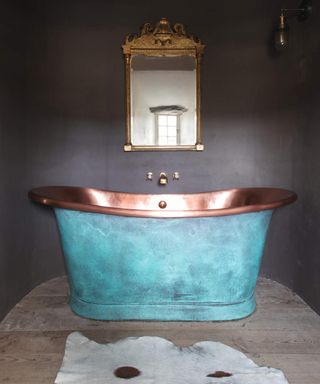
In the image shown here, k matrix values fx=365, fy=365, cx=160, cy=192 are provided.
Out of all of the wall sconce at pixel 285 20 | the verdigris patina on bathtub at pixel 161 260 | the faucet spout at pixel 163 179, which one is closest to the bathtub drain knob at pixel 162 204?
the faucet spout at pixel 163 179

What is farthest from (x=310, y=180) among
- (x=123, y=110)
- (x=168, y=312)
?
(x=123, y=110)

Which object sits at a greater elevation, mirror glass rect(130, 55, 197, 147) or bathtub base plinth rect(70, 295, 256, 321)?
mirror glass rect(130, 55, 197, 147)

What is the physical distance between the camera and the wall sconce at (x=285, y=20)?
7.91 feet

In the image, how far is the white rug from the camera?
5.06 feet

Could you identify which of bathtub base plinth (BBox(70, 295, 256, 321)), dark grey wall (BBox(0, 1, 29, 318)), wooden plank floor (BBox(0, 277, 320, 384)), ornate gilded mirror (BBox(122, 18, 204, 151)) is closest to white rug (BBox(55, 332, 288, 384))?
wooden plank floor (BBox(0, 277, 320, 384))

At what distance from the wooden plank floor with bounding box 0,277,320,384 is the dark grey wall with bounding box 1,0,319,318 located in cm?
53

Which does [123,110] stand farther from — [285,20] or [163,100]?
[285,20]

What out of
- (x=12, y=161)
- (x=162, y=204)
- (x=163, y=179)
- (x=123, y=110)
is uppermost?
(x=123, y=110)

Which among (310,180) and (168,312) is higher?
(310,180)

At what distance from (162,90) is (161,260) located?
142cm

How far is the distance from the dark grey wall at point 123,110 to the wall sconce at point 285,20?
0.21 meters

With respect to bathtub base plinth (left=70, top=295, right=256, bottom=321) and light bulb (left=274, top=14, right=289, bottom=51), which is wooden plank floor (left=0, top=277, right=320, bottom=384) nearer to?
bathtub base plinth (left=70, top=295, right=256, bottom=321)

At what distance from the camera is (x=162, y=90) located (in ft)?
9.29

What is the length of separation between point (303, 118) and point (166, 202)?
3.72 feet
